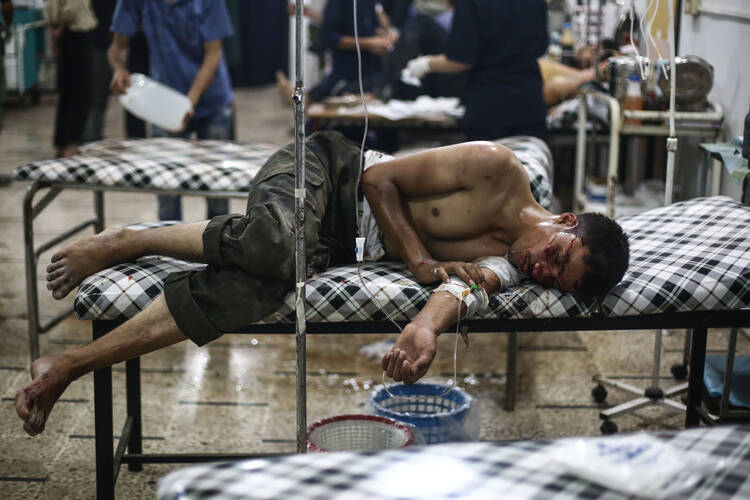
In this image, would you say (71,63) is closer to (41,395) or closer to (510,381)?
(510,381)

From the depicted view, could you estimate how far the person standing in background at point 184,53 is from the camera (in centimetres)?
341

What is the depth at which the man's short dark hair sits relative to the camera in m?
1.91

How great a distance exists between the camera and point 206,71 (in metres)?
3.44

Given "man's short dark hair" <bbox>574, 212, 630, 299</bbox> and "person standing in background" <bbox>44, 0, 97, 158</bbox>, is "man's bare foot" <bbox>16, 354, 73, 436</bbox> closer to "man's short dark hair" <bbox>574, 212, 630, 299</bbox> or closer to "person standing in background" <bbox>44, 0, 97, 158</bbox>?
"man's short dark hair" <bbox>574, 212, 630, 299</bbox>

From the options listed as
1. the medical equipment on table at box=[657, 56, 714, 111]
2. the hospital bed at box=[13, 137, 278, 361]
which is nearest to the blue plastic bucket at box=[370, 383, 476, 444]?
the hospital bed at box=[13, 137, 278, 361]

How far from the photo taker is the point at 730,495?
111 cm

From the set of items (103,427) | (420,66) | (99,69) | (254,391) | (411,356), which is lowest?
(254,391)

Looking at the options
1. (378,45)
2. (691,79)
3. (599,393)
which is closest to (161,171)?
(599,393)

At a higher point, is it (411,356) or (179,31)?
(179,31)

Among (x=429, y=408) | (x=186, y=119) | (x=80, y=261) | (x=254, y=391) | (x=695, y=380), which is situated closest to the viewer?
(x=80, y=261)

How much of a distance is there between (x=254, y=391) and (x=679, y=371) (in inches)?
55.5

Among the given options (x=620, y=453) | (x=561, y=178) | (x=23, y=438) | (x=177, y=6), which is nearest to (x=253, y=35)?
(x=561, y=178)

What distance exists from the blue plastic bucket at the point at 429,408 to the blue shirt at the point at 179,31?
1729 mm

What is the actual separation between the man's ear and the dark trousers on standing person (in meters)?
4.31
